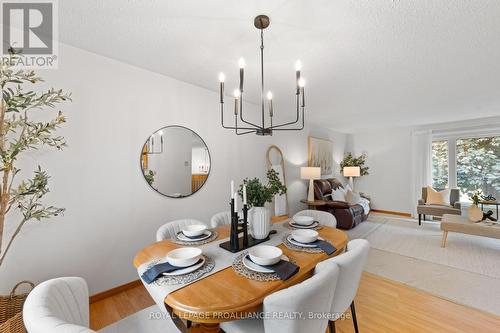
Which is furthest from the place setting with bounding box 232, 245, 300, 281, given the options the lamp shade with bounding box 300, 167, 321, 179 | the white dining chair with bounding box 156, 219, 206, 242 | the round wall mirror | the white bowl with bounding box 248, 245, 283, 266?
the lamp shade with bounding box 300, 167, 321, 179

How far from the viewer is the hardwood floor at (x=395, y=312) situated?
5.68 ft

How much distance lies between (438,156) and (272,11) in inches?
232

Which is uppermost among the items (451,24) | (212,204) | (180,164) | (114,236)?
(451,24)

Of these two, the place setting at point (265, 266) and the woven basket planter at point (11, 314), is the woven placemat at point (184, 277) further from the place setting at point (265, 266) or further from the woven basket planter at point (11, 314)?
the woven basket planter at point (11, 314)

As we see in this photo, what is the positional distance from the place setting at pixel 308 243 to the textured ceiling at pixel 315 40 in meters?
1.60

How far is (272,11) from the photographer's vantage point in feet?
4.68

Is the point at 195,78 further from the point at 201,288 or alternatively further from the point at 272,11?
the point at 201,288

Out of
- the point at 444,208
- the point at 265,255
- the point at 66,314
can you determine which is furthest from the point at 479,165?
the point at 66,314

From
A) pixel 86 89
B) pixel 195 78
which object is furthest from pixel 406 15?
pixel 86 89

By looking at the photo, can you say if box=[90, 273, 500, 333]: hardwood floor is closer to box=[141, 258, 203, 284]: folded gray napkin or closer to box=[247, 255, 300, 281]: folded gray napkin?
box=[141, 258, 203, 284]: folded gray napkin

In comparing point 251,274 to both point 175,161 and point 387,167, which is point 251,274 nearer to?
point 175,161

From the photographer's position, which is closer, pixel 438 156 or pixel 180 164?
pixel 180 164

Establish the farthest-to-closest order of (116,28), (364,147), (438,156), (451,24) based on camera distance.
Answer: (364,147) < (438,156) < (116,28) < (451,24)

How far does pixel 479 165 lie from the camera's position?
460cm
